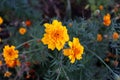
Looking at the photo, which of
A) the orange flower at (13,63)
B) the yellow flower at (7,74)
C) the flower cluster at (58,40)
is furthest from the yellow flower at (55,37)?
the yellow flower at (7,74)

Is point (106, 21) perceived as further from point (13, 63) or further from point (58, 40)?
point (13, 63)

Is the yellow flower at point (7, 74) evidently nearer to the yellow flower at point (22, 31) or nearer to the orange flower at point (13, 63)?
the orange flower at point (13, 63)

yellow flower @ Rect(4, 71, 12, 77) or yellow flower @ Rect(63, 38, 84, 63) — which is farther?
yellow flower @ Rect(4, 71, 12, 77)

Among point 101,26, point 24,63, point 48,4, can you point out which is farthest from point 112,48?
point 48,4

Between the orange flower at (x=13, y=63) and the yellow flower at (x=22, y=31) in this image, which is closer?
the orange flower at (x=13, y=63)

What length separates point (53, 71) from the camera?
5.65 ft

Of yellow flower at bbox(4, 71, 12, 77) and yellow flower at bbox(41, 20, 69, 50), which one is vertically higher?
yellow flower at bbox(41, 20, 69, 50)

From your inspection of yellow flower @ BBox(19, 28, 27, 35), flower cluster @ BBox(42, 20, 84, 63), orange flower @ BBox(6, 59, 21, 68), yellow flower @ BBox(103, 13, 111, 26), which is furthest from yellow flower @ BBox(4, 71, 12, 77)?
yellow flower @ BBox(103, 13, 111, 26)

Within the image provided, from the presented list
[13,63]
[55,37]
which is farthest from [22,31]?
[55,37]

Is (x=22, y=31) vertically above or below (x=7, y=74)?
above

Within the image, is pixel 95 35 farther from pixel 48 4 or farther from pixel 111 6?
pixel 48 4

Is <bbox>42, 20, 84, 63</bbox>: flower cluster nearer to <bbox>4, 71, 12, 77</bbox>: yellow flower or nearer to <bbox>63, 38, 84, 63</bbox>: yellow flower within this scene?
<bbox>63, 38, 84, 63</bbox>: yellow flower

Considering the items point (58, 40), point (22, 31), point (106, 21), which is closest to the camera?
point (58, 40)

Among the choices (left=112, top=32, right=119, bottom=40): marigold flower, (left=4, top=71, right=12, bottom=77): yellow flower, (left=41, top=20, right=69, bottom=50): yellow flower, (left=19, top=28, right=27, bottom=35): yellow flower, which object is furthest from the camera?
(left=19, top=28, right=27, bottom=35): yellow flower
